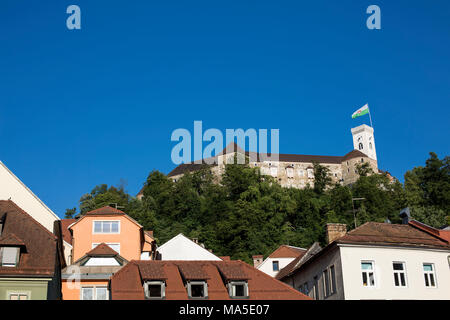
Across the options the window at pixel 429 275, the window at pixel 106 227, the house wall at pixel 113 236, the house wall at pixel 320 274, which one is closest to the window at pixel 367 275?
the house wall at pixel 320 274

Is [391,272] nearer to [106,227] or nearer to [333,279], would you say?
[333,279]

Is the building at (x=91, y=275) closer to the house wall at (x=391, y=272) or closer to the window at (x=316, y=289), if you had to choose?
the window at (x=316, y=289)

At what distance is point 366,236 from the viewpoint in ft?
113

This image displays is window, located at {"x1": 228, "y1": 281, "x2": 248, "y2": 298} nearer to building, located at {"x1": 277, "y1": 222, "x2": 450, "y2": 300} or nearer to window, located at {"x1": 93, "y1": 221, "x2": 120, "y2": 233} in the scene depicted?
building, located at {"x1": 277, "y1": 222, "x2": 450, "y2": 300}

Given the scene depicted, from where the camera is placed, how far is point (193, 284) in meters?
30.5

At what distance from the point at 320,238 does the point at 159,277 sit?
75443 mm

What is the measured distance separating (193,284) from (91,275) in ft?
28.4

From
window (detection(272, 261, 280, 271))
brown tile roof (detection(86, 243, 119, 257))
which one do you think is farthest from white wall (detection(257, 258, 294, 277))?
brown tile roof (detection(86, 243, 119, 257))

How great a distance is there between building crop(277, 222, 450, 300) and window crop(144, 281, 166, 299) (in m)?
10.3

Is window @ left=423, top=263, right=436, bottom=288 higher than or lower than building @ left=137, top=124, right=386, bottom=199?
lower

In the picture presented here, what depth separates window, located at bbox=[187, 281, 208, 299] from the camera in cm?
3028

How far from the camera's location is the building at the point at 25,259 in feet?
82.9

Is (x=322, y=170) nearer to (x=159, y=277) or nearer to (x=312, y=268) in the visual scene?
(x=312, y=268)
